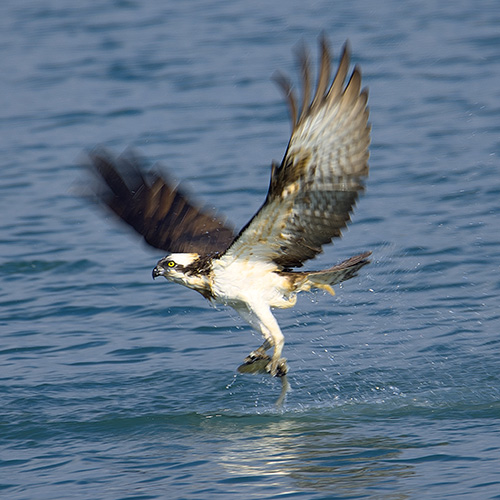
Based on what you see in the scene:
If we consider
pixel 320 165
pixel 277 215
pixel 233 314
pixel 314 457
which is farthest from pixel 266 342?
pixel 233 314

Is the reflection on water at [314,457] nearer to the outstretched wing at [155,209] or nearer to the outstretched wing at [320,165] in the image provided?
the outstretched wing at [320,165]

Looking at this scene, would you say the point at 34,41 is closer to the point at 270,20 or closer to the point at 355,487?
the point at 270,20

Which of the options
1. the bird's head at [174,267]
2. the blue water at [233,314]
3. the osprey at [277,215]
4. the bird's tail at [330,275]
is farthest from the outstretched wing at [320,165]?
the blue water at [233,314]

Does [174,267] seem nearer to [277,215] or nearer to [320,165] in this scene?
[277,215]

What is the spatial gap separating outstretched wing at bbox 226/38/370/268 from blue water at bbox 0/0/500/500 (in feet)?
4.69

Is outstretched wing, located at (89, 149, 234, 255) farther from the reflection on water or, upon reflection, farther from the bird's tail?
the reflection on water

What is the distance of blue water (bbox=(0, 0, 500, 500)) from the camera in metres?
7.04

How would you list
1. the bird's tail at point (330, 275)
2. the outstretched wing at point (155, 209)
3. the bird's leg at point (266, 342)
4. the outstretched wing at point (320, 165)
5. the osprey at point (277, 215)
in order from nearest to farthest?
the outstretched wing at point (320, 165) < the osprey at point (277, 215) < the bird's tail at point (330, 275) < the bird's leg at point (266, 342) < the outstretched wing at point (155, 209)

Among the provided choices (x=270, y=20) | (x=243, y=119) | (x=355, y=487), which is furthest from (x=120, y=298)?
(x=270, y=20)

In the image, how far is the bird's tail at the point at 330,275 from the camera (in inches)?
298

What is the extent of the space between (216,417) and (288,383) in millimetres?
601

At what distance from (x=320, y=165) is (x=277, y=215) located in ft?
1.71

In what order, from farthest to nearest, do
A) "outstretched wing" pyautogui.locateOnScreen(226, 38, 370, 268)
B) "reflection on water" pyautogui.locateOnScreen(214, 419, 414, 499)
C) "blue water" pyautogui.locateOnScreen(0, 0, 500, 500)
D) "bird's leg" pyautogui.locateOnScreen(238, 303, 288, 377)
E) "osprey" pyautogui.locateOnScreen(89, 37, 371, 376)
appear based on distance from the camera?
"bird's leg" pyautogui.locateOnScreen(238, 303, 288, 377), "blue water" pyautogui.locateOnScreen(0, 0, 500, 500), "reflection on water" pyautogui.locateOnScreen(214, 419, 414, 499), "osprey" pyautogui.locateOnScreen(89, 37, 371, 376), "outstretched wing" pyautogui.locateOnScreen(226, 38, 370, 268)

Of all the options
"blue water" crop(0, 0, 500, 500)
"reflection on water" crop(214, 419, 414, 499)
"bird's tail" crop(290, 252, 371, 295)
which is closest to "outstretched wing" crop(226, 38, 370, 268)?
"bird's tail" crop(290, 252, 371, 295)
